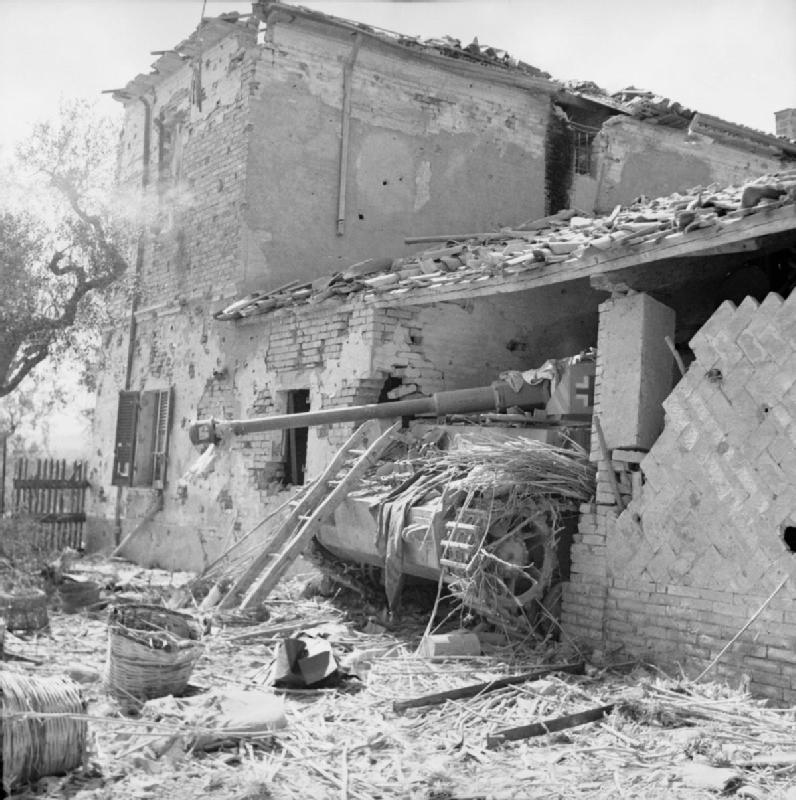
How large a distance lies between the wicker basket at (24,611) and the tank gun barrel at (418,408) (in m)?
2.22

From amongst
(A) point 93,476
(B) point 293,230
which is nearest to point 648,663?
(B) point 293,230

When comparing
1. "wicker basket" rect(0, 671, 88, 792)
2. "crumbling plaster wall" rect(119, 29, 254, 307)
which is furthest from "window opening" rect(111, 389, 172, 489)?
"wicker basket" rect(0, 671, 88, 792)

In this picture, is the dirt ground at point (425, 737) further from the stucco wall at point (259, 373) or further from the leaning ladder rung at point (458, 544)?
the stucco wall at point (259, 373)

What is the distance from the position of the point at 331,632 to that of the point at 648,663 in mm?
2666

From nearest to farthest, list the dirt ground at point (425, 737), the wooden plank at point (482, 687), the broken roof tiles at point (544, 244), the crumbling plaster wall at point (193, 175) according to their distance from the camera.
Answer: the dirt ground at point (425, 737) → the wooden plank at point (482, 687) → the broken roof tiles at point (544, 244) → the crumbling plaster wall at point (193, 175)

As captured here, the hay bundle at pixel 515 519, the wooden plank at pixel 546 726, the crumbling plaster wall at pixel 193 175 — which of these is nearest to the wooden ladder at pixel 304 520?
the hay bundle at pixel 515 519

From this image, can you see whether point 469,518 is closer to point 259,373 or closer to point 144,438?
point 259,373

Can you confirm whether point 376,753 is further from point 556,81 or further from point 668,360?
point 556,81

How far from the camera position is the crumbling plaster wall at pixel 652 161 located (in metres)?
14.9

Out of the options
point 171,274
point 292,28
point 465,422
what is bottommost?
point 465,422

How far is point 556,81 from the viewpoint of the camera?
14.9 m

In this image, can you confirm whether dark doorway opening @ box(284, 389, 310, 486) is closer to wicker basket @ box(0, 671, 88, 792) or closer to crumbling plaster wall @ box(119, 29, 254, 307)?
crumbling plaster wall @ box(119, 29, 254, 307)

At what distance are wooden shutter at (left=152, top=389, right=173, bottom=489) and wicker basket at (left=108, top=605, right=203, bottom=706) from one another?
25.0 ft

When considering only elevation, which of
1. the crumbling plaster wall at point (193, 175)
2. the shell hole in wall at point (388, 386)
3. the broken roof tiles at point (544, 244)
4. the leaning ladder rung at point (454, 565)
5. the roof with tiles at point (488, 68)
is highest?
the roof with tiles at point (488, 68)
